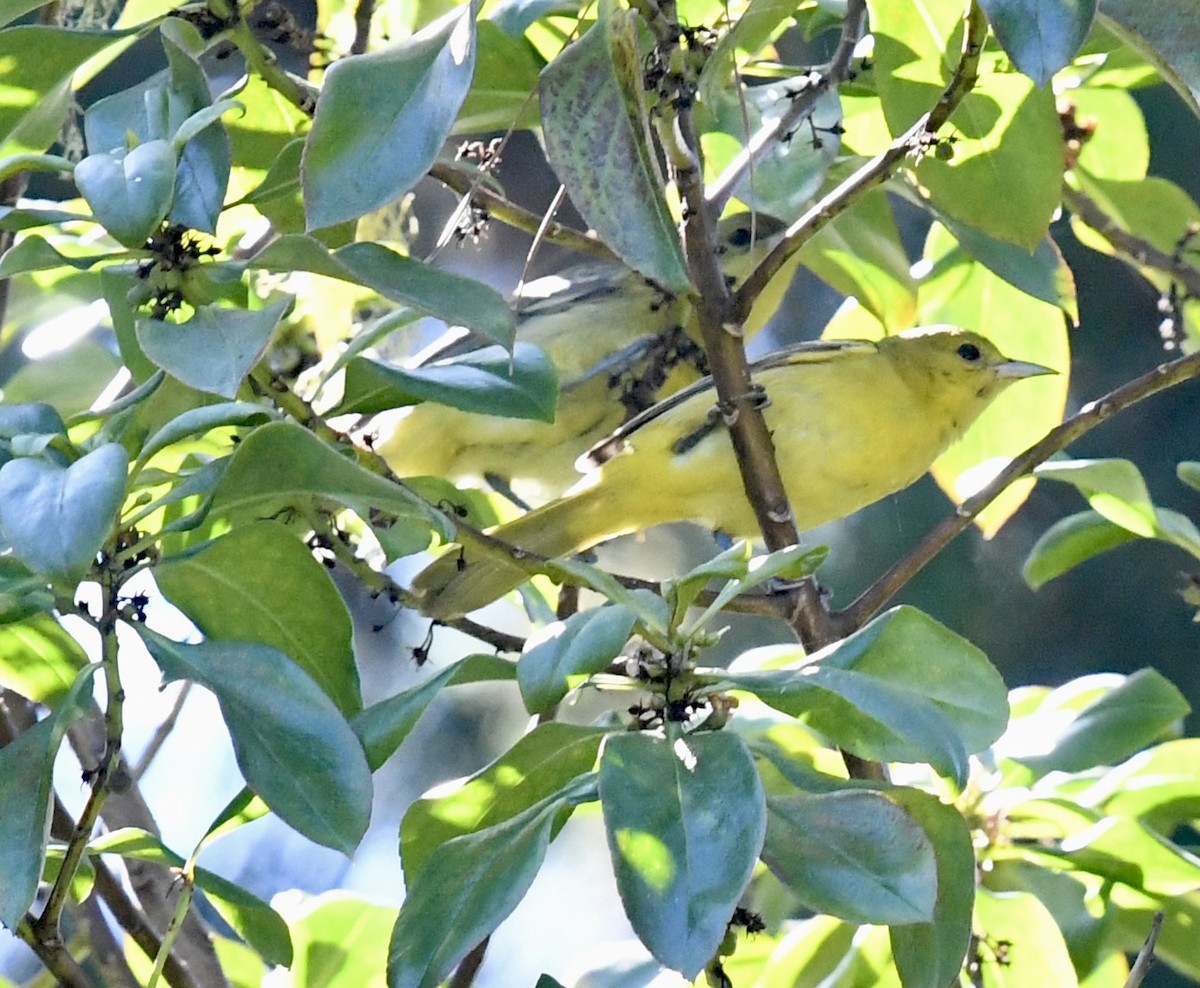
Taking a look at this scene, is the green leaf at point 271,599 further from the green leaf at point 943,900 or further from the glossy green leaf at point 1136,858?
the glossy green leaf at point 1136,858

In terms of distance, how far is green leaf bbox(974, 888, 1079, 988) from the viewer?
165cm

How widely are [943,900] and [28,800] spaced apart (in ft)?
2.24

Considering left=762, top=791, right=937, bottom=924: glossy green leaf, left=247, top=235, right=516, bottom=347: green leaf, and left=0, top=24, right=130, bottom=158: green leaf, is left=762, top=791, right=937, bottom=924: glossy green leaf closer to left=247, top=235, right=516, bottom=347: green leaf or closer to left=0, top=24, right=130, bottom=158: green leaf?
left=247, top=235, right=516, bottom=347: green leaf

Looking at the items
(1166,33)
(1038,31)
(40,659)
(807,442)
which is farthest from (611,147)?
(807,442)

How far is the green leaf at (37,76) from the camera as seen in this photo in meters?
1.46

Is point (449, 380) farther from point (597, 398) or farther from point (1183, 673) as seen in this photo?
point (1183, 673)

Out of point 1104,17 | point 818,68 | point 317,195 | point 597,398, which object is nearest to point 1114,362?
point 597,398

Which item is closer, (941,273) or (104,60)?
(104,60)

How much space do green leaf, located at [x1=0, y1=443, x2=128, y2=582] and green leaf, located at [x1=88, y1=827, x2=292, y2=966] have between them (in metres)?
0.50

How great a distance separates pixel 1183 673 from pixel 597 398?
2338 millimetres

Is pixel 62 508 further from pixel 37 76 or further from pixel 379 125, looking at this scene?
pixel 37 76

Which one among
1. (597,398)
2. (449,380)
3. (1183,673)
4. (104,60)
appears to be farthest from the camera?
(1183,673)

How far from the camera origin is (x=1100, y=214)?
242 centimetres

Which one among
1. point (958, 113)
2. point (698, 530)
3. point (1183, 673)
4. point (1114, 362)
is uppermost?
point (958, 113)
